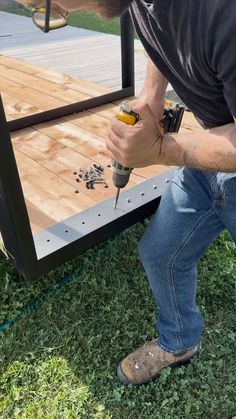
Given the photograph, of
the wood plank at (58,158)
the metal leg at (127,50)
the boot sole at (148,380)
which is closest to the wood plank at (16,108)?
the wood plank at (58,158)

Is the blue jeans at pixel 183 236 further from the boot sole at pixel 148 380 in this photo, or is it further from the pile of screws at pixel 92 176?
the pile of screws at pixel 92 176

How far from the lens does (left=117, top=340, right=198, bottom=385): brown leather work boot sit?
1951mm

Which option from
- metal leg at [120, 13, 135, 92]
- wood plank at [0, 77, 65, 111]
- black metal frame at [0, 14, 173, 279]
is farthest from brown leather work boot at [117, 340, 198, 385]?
metal leg at [120, 13, 135, 92]

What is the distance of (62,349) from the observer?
2062 millimetres

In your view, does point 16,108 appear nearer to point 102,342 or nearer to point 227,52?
point 102,342

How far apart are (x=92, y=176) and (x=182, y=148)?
1.12 m

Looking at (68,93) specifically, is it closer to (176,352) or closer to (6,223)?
(6,223)

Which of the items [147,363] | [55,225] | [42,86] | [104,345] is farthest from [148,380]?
[42,86]

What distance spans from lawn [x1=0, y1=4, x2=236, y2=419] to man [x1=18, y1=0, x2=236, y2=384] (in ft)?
0.34

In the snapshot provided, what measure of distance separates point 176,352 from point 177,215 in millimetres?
688

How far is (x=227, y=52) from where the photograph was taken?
3.15ft

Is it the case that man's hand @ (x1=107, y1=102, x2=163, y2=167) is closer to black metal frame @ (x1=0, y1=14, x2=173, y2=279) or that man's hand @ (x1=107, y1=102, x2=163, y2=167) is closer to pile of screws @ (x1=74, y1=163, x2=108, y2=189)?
black metal frame @ (x1=0, y1=14, x2=173, y2=279)

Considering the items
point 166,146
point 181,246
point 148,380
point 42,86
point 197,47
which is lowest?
point 148,380

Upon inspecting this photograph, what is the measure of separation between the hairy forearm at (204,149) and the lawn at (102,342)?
3.54ft
